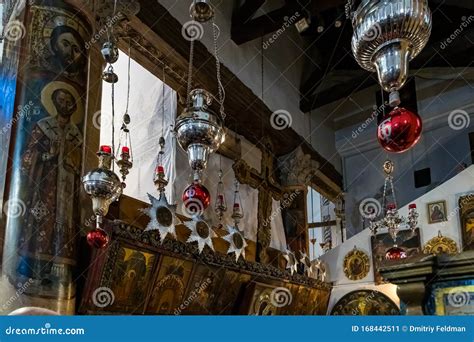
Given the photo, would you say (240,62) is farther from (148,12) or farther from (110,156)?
(110,156)

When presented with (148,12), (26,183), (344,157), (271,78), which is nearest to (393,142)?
(26,183)

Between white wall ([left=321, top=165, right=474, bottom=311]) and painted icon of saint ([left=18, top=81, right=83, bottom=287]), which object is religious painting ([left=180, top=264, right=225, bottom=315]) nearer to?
painted icon of saint ([left=18, top=81, right=83, bottom=287])

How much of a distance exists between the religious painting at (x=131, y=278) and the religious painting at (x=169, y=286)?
6.6 inches

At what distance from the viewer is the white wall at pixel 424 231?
28.9 feet

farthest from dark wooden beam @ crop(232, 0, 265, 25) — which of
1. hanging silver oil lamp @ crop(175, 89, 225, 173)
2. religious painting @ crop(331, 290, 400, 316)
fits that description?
hanging silver oil lamp @ crop(175, 89, 225, 173)

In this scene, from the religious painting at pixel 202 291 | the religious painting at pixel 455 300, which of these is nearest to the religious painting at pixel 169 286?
the religious painting at pixel 202 291

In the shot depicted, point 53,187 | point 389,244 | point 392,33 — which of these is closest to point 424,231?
point 389,244

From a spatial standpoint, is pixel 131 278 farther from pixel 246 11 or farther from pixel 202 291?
pixel 246 11

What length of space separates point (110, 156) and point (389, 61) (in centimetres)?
246

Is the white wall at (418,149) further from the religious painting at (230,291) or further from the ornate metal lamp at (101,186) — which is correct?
the ornate metal lamp at (101,186)

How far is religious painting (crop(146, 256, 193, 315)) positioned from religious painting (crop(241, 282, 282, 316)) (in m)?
1.57

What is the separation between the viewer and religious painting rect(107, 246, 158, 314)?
5020 millimetres

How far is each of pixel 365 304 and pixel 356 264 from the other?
30.3 inches

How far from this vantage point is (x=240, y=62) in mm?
8305
